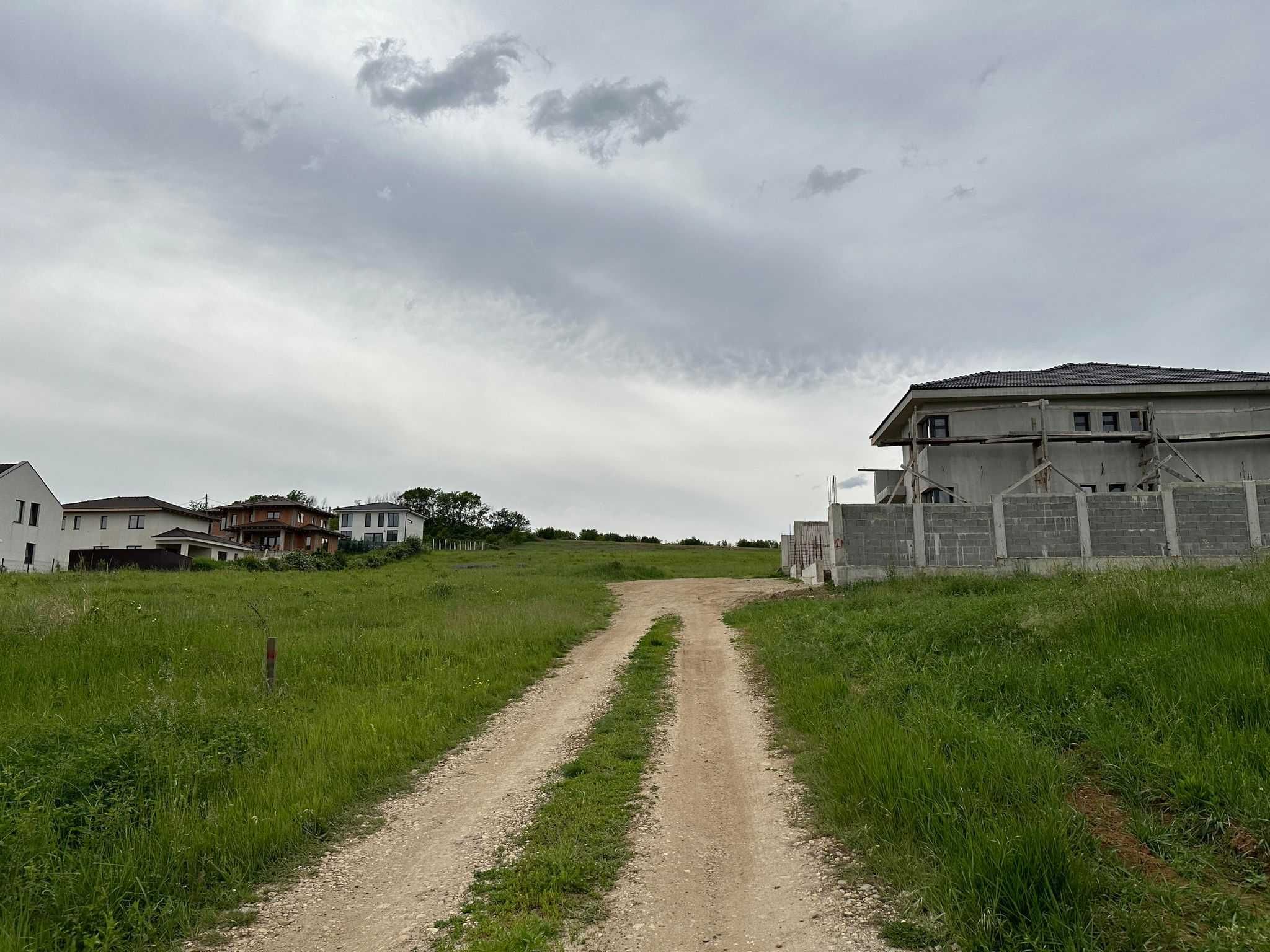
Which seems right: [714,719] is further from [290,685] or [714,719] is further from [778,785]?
[290,685]

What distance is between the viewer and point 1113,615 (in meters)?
10.7

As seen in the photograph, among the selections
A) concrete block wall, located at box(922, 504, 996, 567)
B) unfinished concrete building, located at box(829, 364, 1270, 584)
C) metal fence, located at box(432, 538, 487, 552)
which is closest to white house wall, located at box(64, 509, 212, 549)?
metal fence, located at box(432, 538, 487, 552)

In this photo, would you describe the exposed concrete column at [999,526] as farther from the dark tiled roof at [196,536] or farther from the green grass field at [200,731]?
the dark tiled roof at [196,536]

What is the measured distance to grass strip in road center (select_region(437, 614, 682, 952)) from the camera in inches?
182

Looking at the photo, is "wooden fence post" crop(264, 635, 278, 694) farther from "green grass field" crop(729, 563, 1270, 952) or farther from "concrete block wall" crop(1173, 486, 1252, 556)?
"concrete block wall" crop(1173, 486, 1252, 556)

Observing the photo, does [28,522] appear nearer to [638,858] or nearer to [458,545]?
[458,545]

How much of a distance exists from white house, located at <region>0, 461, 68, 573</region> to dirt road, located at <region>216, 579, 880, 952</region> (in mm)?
47218

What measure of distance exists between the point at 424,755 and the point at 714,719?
3.67 metres

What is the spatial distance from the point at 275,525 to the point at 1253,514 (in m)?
74.6

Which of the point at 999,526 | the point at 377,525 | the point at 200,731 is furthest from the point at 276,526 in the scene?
the point at 200,731

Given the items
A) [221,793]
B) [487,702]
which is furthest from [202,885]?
[487,702]

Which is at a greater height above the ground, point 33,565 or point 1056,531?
point 33,565

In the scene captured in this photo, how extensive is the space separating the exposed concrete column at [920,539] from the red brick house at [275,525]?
64604 mm

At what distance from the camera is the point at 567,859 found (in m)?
5.59
